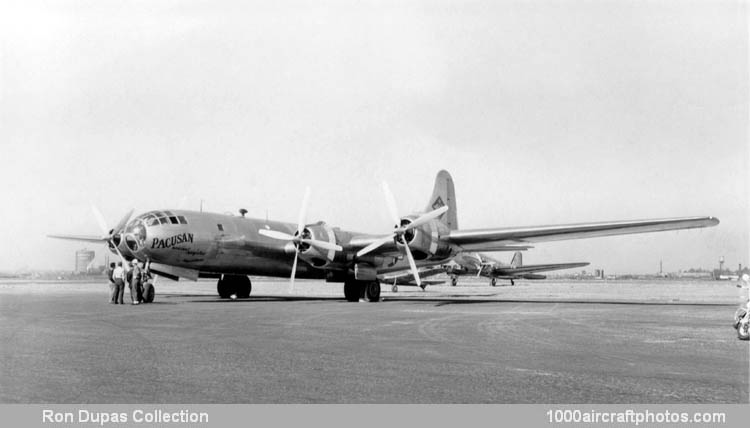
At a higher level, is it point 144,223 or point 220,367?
point 144,223

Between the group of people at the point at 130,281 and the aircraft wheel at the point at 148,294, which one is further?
the aircraft wheel at the point at 148,294

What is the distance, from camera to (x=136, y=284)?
23000 mm

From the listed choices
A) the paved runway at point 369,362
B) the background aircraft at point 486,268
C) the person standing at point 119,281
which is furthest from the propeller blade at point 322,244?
the background aircraft at point 486,268

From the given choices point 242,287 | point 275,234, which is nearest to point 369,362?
point 275,234

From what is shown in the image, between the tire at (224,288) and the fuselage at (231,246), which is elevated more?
the fuselage at (231,246)

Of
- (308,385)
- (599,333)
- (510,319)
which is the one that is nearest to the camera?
(308,385)

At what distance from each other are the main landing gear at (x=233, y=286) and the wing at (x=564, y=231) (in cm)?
1041

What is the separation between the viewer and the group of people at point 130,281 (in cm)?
2288

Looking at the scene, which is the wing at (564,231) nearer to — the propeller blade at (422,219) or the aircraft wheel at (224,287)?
the propeller blade at (422,219)

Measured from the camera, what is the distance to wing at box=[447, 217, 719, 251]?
22125 millimetres
